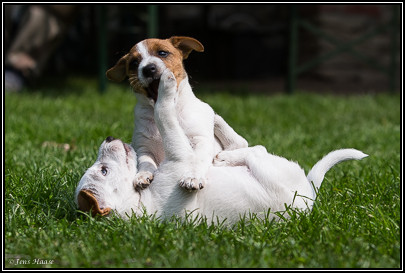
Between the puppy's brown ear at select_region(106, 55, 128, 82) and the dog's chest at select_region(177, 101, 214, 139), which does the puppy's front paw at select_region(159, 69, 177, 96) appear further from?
the puppy's brown ear at select_region(106, 55, 128, 82)

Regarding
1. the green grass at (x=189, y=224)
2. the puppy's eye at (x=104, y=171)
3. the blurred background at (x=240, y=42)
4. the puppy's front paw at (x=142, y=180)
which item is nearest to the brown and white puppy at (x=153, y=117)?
the puppy's front paw at (x=142, y=180)

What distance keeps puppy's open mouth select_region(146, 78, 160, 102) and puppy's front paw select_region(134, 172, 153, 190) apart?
433mm

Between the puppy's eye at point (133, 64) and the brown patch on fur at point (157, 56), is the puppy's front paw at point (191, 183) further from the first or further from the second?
the puppy's eye at point (133, 64)

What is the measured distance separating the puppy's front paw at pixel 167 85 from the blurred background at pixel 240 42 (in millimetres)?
6278

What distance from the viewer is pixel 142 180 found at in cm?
279

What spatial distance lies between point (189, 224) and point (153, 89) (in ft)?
2.45

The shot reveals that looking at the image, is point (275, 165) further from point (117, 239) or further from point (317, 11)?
point (317, 11)

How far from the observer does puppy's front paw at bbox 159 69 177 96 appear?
281 cm

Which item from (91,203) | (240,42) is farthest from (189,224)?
(240,42)

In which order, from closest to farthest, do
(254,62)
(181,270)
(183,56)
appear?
(181,270) < (183,56) < (254,62)

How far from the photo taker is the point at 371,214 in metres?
2.97

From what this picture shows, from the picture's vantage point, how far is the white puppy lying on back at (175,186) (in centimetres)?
276

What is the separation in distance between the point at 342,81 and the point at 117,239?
10415 mm

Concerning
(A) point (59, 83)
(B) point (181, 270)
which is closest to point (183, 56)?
(B) point (181, 270)
